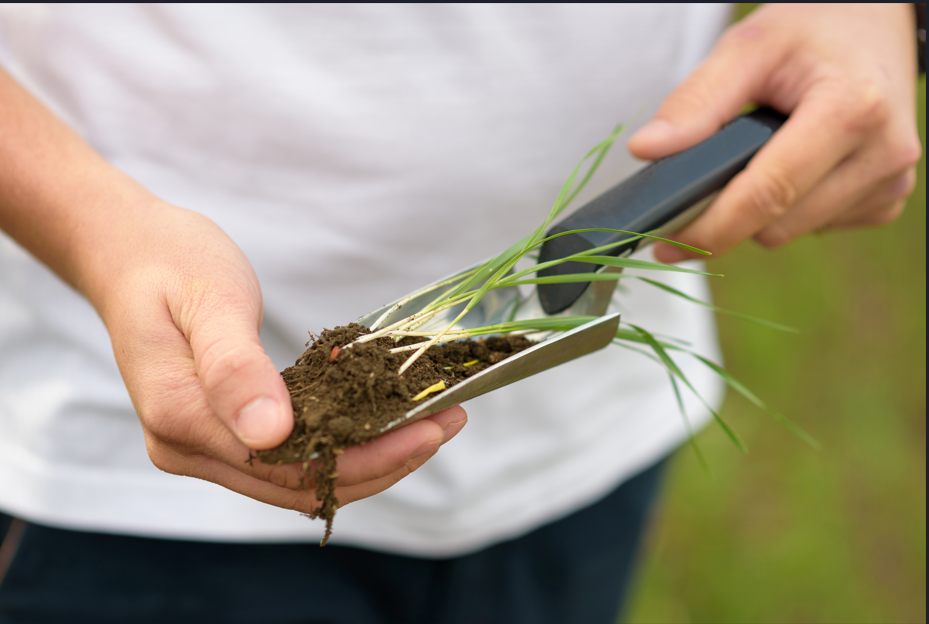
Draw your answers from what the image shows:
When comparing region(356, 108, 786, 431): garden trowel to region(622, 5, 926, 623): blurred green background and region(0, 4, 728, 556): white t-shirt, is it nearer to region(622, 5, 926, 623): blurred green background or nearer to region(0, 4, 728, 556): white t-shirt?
region(0, 4, 728, 556): white t-shirt

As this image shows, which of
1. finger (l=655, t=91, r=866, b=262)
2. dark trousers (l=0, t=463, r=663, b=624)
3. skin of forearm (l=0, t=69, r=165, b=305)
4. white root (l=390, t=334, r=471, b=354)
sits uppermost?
finger (l=655, t=91, r=866, b=262)

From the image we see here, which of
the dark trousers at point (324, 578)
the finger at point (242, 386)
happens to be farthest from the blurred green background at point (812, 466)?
the finger at point (242, 386)

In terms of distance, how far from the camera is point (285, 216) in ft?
4.46

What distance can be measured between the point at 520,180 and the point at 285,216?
52cm

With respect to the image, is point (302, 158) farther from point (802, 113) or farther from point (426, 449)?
point (802, 113)

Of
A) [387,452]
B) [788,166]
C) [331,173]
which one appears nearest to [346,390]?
[387,452]

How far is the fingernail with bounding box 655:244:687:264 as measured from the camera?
141 centimetres

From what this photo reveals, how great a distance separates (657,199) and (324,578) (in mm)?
1139

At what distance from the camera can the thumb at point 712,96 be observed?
128cm

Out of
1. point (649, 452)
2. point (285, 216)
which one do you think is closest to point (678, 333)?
point (649, 452)

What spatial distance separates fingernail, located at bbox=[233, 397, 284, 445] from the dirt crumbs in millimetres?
42

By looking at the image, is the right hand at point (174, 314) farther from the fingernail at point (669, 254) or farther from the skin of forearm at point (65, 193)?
the fingernail at point (669, 254)

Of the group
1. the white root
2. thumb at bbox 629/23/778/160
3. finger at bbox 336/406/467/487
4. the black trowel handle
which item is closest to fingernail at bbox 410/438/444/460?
finger at bbox 336/406/467/487

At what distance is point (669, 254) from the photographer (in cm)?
142
